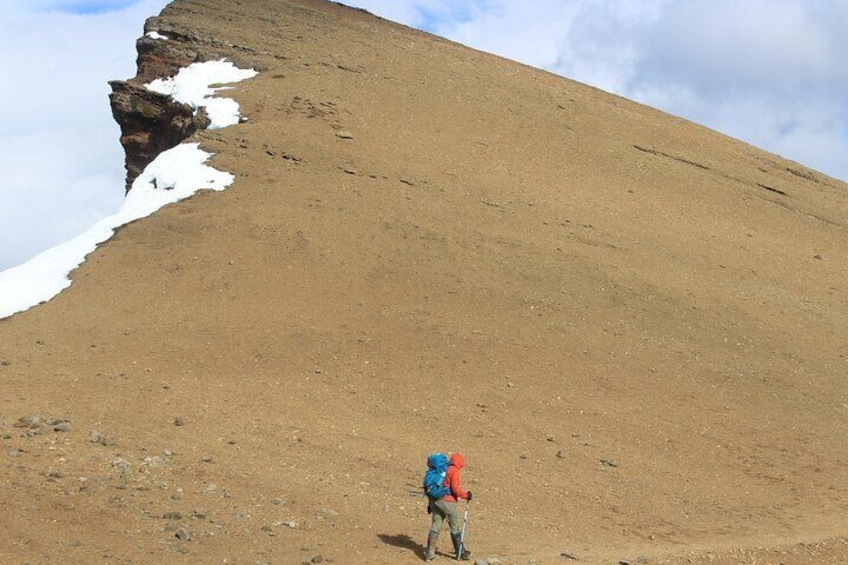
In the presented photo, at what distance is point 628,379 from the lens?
58.7 feet

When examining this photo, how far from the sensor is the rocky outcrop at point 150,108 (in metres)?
27.1

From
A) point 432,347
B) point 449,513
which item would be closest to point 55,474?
point 449,513

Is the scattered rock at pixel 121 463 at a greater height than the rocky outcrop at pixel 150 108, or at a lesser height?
lesser

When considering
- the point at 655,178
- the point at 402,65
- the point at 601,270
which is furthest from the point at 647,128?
the point at 601,270

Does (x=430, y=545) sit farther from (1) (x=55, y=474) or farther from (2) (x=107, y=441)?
(2) (x=107, y=441)

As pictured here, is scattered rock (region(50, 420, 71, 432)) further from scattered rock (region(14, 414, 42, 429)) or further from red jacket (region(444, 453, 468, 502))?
red jacket (region(444, 453, 468, 502))

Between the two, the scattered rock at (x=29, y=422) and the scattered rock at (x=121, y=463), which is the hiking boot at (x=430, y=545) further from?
the scattered rock at (x=29, y=422)

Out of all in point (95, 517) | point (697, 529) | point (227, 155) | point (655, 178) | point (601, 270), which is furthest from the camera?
point (655, 178)

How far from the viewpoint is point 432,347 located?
58.7 feet

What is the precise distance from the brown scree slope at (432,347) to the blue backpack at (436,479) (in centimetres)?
77

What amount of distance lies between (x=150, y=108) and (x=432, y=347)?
13636 millimetres

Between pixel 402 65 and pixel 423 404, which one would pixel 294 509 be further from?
pixel 402 65

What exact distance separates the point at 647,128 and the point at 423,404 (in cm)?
1697

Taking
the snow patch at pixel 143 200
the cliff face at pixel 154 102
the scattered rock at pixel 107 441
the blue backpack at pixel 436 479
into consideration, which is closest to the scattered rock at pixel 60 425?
the scattered rock at pixel 107 441
